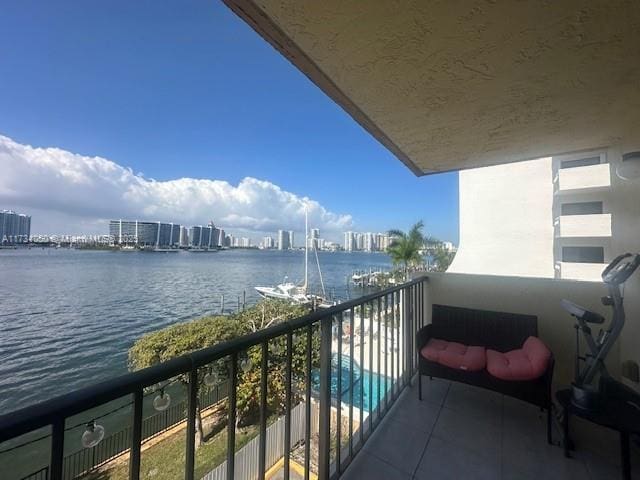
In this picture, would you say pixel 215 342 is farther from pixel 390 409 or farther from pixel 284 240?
pixel 284 240

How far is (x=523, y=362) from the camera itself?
2.10m

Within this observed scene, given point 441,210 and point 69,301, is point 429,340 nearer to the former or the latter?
point 441,210

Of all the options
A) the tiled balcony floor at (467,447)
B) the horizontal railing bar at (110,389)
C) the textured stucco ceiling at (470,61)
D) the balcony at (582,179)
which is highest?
the balcony at (582,179)

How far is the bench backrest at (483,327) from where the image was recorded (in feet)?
8.23

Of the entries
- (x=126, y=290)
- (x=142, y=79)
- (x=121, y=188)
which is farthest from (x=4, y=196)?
(x=142, y=79)

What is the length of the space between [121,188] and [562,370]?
62.0 meters

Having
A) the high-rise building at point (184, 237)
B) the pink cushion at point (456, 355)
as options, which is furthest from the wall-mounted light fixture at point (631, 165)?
the high-rise building at point (184, 237)

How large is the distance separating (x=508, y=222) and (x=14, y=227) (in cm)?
6146

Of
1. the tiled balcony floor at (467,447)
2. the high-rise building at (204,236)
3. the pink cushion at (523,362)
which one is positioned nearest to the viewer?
the tiled balcony floor at (467,447)

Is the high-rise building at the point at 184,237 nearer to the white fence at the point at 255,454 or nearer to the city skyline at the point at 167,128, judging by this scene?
the city skyline at the point at 167,128

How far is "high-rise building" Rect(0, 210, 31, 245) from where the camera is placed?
127 feet

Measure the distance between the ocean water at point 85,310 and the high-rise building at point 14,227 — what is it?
9.08ft

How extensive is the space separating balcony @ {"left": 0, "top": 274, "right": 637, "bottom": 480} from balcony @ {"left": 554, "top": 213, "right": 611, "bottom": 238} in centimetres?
1441

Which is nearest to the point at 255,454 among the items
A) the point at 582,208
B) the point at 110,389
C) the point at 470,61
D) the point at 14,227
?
the point at 110,389
